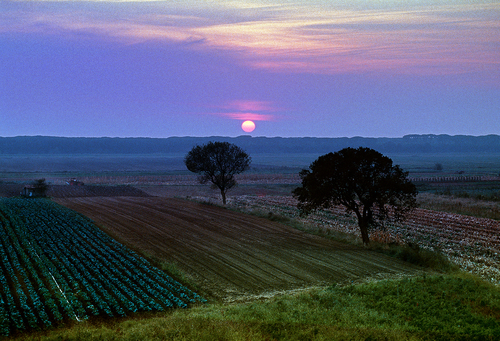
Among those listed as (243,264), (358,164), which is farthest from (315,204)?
(243,264)

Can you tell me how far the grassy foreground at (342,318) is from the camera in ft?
44.2

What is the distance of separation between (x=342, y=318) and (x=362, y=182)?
1614 centimetres

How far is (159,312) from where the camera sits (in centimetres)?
1756

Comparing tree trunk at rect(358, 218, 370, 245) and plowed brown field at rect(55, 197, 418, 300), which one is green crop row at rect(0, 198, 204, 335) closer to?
plowed brown field at rect(55, 197, 418, 300)

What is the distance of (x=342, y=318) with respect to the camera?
15859 millimetres

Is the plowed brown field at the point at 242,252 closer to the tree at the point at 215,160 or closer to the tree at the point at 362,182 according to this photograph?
the tree at the point at 362,182

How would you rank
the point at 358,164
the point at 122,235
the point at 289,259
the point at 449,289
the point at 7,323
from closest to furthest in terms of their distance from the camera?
the point at 7,323, the point at 449,289, the point at 289,259, the point at 358,164, the point at 122,235

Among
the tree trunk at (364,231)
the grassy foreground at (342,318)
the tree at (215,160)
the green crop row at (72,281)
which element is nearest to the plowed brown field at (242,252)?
the tree trunk at (364,231)

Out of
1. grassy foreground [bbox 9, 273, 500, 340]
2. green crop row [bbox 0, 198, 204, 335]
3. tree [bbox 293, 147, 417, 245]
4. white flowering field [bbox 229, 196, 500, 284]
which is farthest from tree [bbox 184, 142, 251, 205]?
grassy foreground [bbox 9, 273, 500, 340]

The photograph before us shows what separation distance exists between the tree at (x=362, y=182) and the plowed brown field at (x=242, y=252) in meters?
3.18

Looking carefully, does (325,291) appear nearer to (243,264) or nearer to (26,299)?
(243,264)

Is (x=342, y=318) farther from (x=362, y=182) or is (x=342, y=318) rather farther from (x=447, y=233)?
(x=447, y=233)

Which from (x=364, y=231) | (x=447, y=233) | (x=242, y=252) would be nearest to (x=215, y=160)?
(x=364, y=231)

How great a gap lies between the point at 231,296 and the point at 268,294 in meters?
1.60
